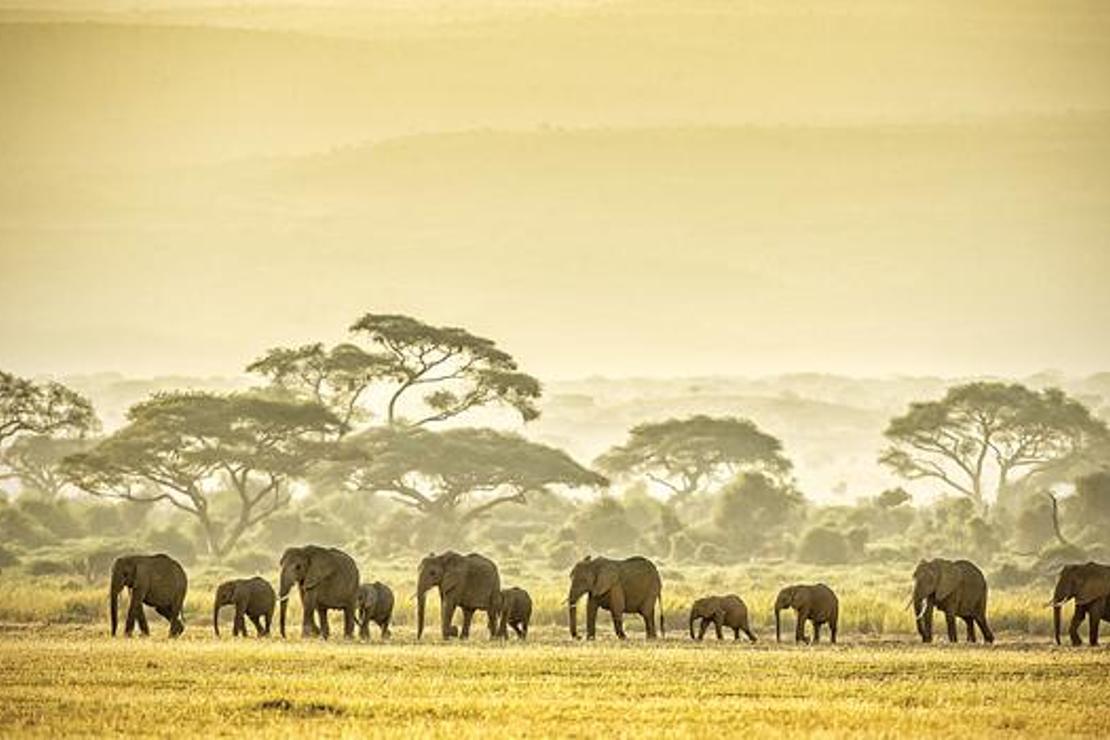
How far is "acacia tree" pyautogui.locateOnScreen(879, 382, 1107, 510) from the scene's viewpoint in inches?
4343

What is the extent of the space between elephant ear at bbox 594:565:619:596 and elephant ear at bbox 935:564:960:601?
21.4 feet

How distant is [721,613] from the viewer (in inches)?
1987

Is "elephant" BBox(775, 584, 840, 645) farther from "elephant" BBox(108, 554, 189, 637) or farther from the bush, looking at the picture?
the bush

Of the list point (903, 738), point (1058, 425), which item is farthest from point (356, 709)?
point (1058, 425)

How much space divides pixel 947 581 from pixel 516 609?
866 centimetres

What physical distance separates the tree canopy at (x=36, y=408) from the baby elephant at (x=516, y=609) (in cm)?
5145

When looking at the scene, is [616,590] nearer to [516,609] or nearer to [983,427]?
[516,609]

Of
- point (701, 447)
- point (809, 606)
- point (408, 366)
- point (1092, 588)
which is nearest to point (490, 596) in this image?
point (809, 606)

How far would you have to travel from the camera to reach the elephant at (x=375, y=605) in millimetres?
50406

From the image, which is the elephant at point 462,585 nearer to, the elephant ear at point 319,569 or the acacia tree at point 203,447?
the elephant ear at point 319,569

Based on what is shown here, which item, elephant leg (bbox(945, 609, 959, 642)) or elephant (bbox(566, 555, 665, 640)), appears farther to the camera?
elephant (bbox(566, 555, 665, 640))

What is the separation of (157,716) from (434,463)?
2563 inches

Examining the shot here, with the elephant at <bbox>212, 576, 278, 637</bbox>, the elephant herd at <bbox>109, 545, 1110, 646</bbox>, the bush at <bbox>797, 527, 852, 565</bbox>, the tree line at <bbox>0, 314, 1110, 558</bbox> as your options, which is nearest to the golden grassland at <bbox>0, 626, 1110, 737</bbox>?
the elephant herd at <bbox>109, 545, 1110, 646</bbox>

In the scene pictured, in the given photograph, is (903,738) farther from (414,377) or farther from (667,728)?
(414,377)
